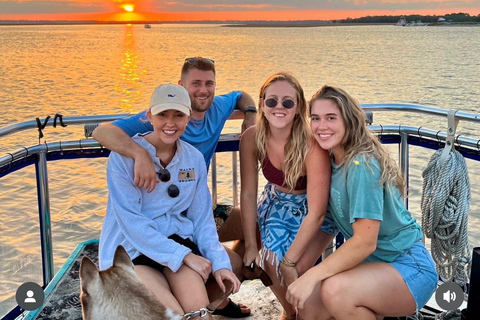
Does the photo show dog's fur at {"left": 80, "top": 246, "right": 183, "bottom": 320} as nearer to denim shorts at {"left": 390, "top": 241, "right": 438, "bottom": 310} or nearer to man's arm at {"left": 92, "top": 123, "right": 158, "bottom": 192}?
man's arm at {"left": 92, "top": 123, "right": 158, "bottom": 192}

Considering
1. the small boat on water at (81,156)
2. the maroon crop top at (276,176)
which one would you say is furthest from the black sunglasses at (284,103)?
the small boat on water at (81,156)

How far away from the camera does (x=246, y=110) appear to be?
3.56 m

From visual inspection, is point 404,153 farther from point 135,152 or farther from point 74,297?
point 74,297

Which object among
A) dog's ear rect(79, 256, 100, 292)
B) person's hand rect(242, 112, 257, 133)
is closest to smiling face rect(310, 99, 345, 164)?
person's hand rect(242, 112, 257, 133)

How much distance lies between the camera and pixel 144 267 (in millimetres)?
→ 2660

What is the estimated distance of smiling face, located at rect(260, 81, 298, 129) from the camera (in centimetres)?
300

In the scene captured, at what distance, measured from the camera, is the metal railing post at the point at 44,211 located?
3.34m

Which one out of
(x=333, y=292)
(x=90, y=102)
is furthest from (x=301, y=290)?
(x=90, y=102)

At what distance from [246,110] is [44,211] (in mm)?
1462

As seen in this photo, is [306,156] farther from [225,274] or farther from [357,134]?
[225,274]

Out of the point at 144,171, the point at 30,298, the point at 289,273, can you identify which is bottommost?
the point at 30,298

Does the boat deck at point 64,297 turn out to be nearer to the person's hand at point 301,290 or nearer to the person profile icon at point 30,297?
the person profile icon at point 30,297

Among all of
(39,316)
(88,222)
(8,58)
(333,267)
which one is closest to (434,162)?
(333,267)

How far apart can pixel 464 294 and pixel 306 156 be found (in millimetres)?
1441
